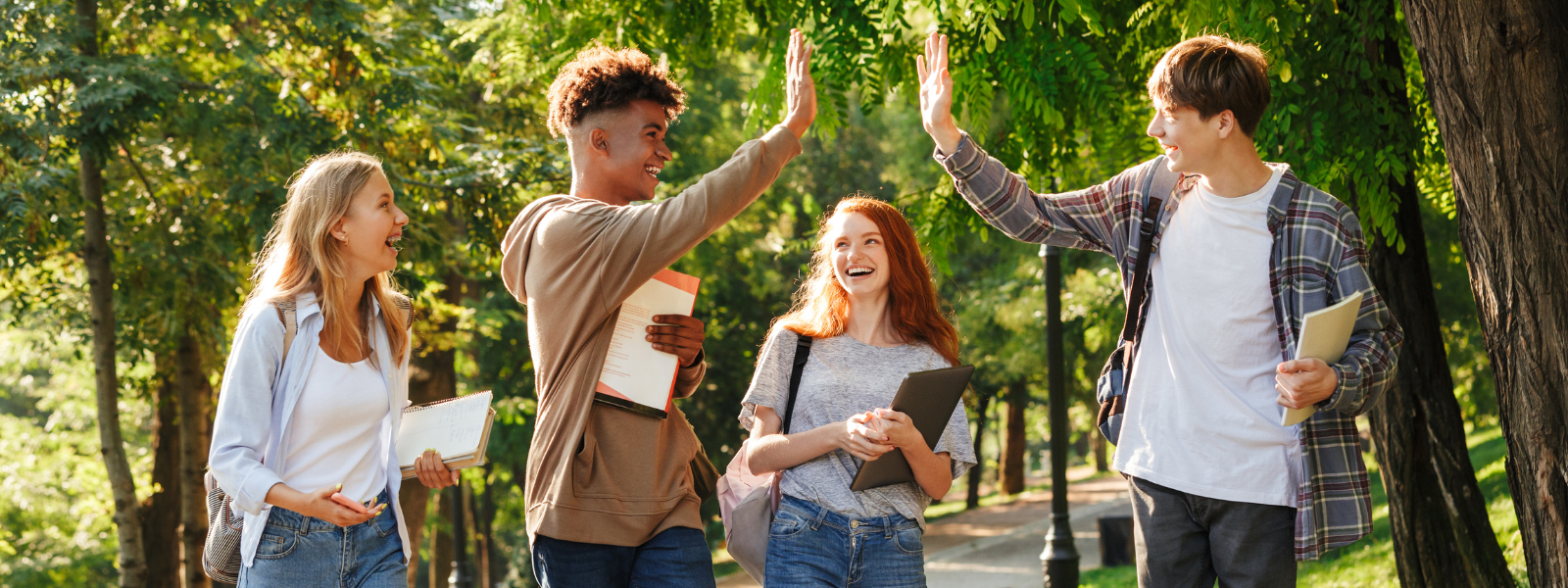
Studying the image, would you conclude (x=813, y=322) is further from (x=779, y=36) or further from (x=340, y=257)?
(x=779, y=36)

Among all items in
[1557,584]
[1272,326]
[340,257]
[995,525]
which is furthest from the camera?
[995,525]

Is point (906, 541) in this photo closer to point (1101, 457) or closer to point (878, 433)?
point (878, 433)

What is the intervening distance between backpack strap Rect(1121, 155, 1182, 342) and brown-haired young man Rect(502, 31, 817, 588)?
913 mm

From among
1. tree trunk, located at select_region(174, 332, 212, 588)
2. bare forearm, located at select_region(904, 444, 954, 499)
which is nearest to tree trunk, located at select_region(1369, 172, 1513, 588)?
bare forearm, located at select_region(904, 444, 954, 499)

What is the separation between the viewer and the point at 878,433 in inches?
111

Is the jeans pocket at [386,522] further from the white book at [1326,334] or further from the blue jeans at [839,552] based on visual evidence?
the white book at [1326,334]

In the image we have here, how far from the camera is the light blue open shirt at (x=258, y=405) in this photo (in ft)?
8.54

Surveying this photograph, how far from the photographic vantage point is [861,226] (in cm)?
329

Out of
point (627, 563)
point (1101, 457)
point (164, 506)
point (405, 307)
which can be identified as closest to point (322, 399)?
point (405, 307)

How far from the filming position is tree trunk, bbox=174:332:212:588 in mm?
10367

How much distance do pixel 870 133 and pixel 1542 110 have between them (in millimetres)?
18608

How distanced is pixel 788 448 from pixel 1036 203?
0.97 meters

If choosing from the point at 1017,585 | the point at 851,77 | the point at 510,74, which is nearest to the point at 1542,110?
the point at 851,77

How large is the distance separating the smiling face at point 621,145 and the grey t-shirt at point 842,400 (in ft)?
2.09
